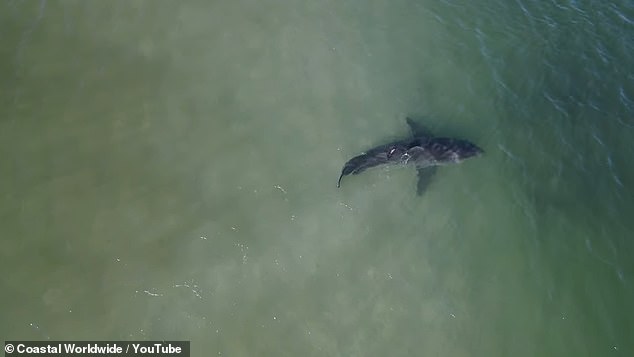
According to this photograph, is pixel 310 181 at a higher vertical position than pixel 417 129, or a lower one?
lower

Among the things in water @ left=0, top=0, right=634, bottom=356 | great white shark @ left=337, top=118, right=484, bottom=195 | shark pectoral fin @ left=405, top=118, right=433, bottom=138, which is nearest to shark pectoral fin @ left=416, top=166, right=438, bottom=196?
great white shark @ left=337, top=118, right=484, bottom=195

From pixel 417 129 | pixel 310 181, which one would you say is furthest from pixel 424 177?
pixel 310 181

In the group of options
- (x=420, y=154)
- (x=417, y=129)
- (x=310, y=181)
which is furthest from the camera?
(x=417, y=129)

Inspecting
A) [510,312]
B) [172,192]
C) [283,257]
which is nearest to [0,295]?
[172,192]

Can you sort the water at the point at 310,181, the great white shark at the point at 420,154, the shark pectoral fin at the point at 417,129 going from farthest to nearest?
1. the shark pectoral fin at the point at 417,129
2. the great white shark at the point at 420,154
3. the water at the point at 310,181

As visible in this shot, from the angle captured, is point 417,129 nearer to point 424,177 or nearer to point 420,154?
point 420,154

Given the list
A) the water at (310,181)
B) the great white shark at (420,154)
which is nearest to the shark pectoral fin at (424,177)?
the great white shark at (420,154)

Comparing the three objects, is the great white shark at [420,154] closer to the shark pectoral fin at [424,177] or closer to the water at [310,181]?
the shark pectoral fin at [424,177]
